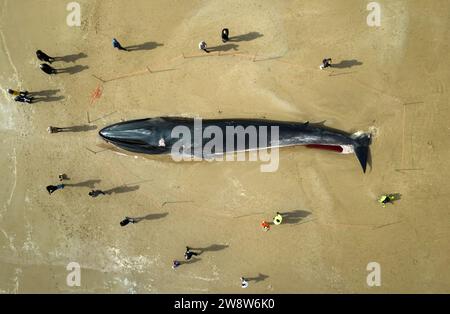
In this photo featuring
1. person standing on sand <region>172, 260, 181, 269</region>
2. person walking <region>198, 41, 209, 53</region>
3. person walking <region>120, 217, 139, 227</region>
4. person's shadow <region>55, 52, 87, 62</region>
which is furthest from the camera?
person's shadow <region>55, 52, 87, 62</region>

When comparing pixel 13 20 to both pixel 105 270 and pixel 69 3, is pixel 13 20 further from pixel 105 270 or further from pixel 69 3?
pixel 105 270

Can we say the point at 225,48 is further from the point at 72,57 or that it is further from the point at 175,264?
the point at 175,264

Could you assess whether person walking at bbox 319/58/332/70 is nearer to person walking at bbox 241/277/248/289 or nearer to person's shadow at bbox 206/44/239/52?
person's shadow at bbox 206/44/239/52

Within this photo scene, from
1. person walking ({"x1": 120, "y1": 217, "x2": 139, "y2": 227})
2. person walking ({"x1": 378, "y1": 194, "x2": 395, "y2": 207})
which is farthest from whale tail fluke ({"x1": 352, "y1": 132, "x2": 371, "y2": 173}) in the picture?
person walking ({"x1": 120, "y1": 217, "x2": 139, "y2": 227})

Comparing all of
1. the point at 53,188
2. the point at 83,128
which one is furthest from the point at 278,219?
the point at 53,188

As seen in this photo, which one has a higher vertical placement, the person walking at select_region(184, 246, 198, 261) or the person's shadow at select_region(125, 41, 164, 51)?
the person's shadow at select_region(125, 41, 164, 51)

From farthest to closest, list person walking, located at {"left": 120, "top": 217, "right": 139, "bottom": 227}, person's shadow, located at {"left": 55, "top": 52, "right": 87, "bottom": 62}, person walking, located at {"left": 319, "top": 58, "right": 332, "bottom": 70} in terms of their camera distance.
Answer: person's shadow, located at {"left": 55, "top": 52, "right": 87, "bottom": 62} < person walking, located at {"left": 120, "top": 217, "right": 139, "bottom": 227} < person walking, located at {"left": 319, "top": 58, "right": 332, "bottom": 70}
